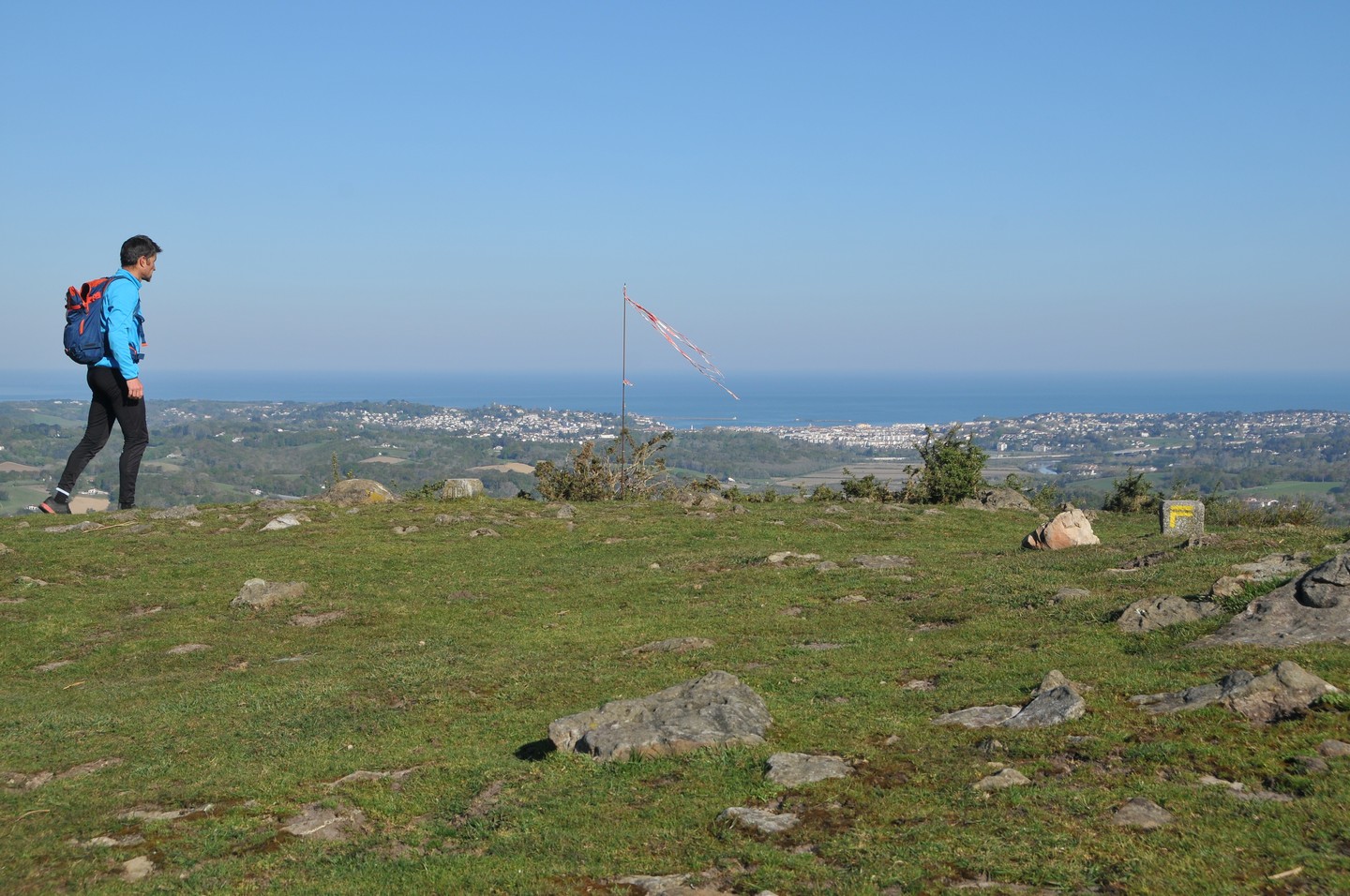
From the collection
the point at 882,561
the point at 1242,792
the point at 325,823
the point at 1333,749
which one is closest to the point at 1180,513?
the point at 882,561

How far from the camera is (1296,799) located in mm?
6539

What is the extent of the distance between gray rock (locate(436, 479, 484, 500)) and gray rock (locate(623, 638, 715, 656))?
53.1 feet

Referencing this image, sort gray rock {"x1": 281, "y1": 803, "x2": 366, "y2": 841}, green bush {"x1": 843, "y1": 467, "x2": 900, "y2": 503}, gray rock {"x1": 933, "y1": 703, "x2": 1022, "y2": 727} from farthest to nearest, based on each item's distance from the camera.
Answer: green bush {"x1": 843, "y1": 467, "x2": 900, "y2": 503} < gray rock {"x1": 933, "y1": 703, "x2": 1022, "y2": 727} < gray rock {"x1": 281, "y1": 803, "x2": 366, "y2": 841}

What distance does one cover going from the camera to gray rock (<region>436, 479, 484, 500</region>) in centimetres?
2874

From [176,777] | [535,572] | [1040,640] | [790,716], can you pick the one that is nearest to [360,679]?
[176,777]

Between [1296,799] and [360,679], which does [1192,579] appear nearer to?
[1296,799]

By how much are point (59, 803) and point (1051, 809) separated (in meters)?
7.71

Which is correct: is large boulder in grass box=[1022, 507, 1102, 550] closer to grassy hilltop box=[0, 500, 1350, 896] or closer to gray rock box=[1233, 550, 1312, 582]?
grassy hilltop box=[0, 500, 1350, 896]

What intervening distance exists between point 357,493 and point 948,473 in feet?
57.8

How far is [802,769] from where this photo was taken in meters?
7.87

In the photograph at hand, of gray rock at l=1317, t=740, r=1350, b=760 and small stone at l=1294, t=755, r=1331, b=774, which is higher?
gray rock at l=1317, t=740, r=1350, b=760

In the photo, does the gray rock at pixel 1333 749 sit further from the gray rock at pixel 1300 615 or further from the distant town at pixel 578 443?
the distant town at pixel 578 443

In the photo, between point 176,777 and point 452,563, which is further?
point 452,563

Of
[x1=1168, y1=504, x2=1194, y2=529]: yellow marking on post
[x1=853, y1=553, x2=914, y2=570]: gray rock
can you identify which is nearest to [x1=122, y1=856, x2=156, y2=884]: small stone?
[x1=853, y1=553, x2=914, y2=570]: gray rock
